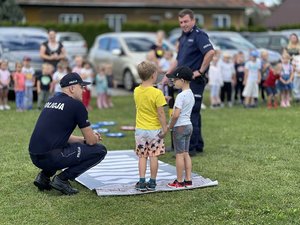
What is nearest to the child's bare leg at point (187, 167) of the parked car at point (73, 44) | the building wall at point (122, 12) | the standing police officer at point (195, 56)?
the standing police officer at point (195, 56)

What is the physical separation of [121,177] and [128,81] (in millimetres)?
11353

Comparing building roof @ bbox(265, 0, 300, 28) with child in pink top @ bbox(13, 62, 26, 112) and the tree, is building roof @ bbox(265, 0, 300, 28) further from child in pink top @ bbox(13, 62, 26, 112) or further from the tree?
child in pink top @ bbox(13, 62, 26, 112)

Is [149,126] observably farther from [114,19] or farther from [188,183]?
[114,19]

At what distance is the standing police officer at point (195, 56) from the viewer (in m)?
8.46

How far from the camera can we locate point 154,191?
21.3ft

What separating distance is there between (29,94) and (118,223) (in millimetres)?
9198

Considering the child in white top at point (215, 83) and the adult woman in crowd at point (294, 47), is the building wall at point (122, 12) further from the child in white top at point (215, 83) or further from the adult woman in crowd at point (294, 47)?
the adult woman in crowd at point (294, 47)

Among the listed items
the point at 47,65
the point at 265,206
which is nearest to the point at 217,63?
the point at 47,65

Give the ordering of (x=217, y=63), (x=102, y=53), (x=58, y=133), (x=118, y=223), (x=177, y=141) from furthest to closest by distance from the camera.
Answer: (x=102, y=53) → (x=217, y=63) → (x=177, y=141) → (x=58, y=133) → (x=118, y=223)

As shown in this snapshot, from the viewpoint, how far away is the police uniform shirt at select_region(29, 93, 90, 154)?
6.30 metres

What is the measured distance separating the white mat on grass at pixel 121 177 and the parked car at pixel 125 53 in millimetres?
9555

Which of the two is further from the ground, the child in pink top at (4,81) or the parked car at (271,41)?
the parked car at (271,41)

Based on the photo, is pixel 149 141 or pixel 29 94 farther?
pixel 29 94

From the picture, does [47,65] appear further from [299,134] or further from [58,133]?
[58,133]
